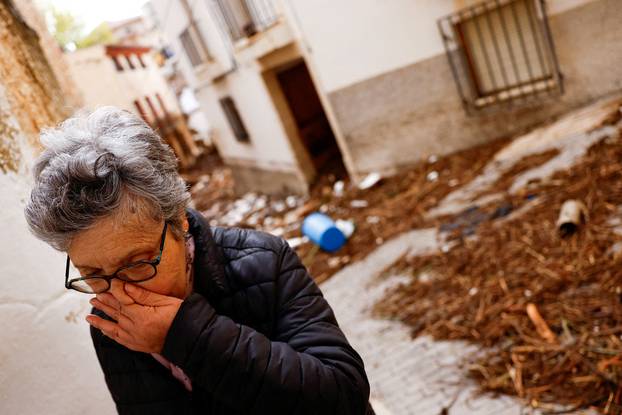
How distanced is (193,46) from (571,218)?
1154 cm

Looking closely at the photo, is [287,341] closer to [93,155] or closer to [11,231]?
[93,155]

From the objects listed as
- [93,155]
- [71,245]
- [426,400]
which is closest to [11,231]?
[71,245]

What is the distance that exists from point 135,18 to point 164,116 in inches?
1098

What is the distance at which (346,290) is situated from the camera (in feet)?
18.3

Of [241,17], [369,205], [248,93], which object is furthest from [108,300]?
[248,93]

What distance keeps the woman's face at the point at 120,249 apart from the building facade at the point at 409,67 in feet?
22.3

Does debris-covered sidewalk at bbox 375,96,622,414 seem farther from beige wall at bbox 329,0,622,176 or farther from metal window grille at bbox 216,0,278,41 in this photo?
metal window grille at bbox 216,0,278,41

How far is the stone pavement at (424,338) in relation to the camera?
10.0 feet

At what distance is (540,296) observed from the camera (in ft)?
11.4

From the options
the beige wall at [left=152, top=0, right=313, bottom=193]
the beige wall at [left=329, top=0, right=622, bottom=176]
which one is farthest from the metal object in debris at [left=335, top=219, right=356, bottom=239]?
the beige wall at [left=152, top=0, right=313, bottom=193]

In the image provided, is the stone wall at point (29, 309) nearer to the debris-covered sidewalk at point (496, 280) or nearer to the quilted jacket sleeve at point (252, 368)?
the quilted jacket sleeve at point (252, 368)

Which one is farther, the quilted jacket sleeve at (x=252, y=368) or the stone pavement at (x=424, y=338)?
the stone pavement at (x=424, y=338)

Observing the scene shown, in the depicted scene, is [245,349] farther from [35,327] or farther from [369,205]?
[369,205]

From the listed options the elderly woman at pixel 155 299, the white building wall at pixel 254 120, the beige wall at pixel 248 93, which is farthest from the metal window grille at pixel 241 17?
the elderly woman at pixel 155 299
